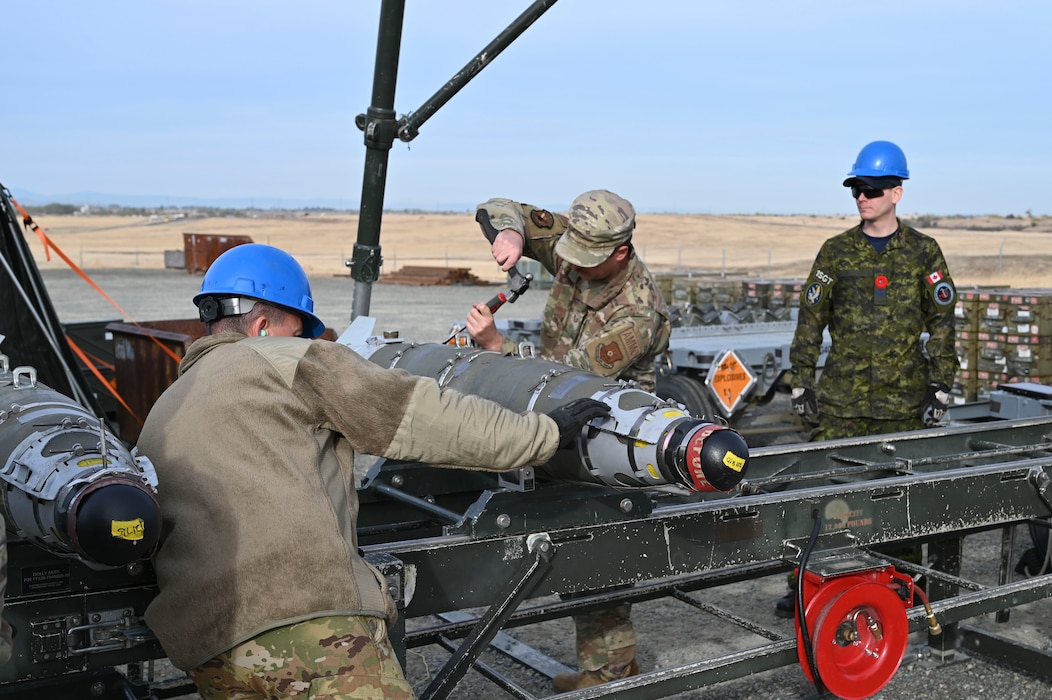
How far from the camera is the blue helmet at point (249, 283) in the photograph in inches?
116

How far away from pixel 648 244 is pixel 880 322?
61.4 meters

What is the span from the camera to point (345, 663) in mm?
2557

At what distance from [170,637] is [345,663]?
43 centimetres

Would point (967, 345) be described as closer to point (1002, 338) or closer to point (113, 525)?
point (1002, 338)

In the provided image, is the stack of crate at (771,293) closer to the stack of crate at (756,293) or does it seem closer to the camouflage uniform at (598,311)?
the stack of crate at (756,293)

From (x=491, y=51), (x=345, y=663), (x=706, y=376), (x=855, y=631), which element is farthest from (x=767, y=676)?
(x=706, y=376)

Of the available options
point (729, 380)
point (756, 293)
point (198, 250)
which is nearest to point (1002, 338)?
point (756, 293)

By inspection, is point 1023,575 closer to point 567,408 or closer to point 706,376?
point 706,376

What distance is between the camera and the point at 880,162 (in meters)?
5.27

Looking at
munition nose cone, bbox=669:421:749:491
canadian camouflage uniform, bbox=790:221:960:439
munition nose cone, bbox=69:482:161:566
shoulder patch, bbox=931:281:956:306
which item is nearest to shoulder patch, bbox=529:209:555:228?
canadian camouflage uniform, bbox=790:221:960:439

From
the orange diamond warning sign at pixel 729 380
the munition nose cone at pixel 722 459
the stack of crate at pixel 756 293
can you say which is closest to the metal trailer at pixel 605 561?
the munition nose cone at pixel 722 459

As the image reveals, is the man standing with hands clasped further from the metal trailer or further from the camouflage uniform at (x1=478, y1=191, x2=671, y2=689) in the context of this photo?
the camouflage uniform at (x1=478, y1=191, x2=671, y2=689)

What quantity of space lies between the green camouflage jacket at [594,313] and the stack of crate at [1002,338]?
710 cm

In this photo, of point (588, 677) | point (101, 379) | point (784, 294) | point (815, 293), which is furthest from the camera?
point (784, 294)
